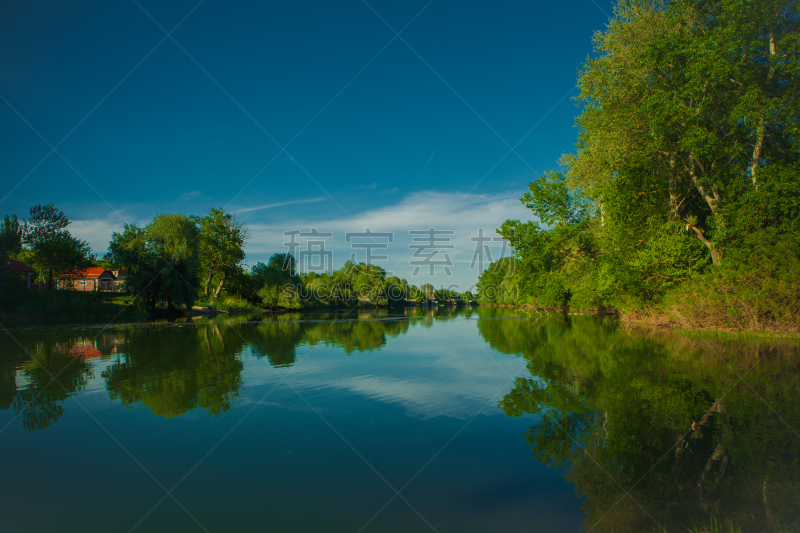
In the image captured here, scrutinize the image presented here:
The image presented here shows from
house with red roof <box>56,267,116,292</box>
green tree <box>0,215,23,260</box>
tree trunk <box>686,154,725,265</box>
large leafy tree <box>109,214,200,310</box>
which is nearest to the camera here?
tree trunk <box>686,154,725,265</box>

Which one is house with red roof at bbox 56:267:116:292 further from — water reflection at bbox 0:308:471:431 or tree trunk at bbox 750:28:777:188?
tree trunk at bbox 750:28:777:188

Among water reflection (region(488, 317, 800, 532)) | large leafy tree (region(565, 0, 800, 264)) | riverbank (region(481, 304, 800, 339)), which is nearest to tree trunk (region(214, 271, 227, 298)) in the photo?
large leafy tree (region(565, 0, 800, 264))

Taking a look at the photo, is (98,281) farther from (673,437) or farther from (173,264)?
(673,437)

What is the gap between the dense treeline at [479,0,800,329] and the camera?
16.1 meters

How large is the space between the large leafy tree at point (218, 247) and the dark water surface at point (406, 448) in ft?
176

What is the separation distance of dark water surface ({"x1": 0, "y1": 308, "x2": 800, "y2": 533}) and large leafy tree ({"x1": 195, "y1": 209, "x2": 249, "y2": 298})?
5366 cm

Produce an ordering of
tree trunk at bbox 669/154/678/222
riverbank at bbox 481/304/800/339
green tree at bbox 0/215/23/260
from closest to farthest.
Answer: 1. riverbank at bbox 481/304/800/339
2. tree trunk at bbox 669/154/678/222
3. green tree at bbox 0/215/23/260

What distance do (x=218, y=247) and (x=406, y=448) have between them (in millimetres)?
63169

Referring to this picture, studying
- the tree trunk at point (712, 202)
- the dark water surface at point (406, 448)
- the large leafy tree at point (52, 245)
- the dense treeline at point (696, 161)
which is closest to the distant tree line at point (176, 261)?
the large leafy tree at point (52, 245)

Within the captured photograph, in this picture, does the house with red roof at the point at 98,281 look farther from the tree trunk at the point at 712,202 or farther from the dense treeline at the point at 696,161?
the tree trunk at the point at 712,202

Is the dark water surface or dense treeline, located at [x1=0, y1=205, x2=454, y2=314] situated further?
dense treeline, located at [x1=0, y1=205, x2=454, y2=314]

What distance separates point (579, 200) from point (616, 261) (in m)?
6.13

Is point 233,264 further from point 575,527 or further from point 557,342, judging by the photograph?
point 575,527

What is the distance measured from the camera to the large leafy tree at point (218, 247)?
6097 centimetres
